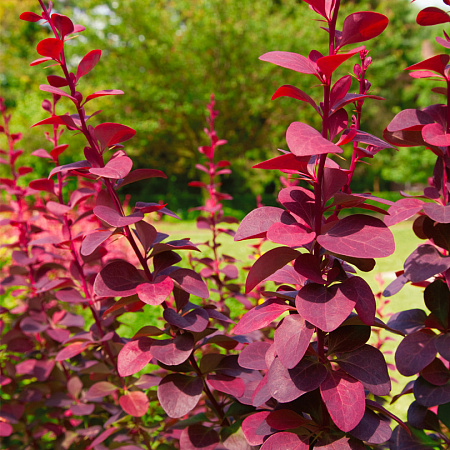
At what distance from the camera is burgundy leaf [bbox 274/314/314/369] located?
69 cm

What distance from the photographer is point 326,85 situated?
0.69 meters

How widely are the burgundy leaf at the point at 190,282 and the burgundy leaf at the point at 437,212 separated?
0.51m

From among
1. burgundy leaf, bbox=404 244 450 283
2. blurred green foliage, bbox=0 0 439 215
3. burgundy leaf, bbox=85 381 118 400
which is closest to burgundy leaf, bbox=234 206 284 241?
burgundy leaf, bbox=404 244 450 283

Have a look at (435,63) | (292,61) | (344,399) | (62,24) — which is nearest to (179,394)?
(344,399)

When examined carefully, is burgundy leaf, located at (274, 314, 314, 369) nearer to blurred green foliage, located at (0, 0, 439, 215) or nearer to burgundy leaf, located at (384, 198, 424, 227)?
burgundy leaf, located at (384, 198, 424, 227)

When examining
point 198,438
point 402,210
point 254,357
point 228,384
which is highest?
point 402,210

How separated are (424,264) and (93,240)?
0.73 meters

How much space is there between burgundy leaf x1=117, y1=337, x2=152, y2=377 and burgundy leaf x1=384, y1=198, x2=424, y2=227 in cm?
62

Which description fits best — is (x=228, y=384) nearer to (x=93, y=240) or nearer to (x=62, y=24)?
(x=93, y=240)

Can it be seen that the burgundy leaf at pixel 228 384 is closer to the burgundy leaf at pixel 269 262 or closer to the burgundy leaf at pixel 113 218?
the burgundy leaf at pixel 269 262

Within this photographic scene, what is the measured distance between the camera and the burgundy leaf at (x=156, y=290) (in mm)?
824

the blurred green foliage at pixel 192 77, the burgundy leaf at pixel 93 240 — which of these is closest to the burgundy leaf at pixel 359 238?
the burgundy leaf at pixel 93 240

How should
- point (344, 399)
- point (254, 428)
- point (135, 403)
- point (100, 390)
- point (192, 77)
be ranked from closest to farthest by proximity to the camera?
1. point (344, 399)
2. point (254, 428)
3. point (135, 403)
4. point (100, 390)
5. point (192, 77)

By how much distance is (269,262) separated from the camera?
753 mm
